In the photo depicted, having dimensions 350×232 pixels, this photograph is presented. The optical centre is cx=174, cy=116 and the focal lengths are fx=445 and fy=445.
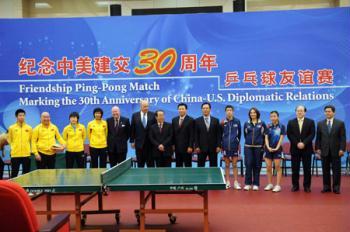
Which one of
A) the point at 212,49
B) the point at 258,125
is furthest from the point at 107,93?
the point at 258,125

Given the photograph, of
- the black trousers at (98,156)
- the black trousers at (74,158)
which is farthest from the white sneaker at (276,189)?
the black trousers at (74,158)

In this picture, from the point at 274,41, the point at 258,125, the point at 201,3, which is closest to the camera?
the point at 258,125

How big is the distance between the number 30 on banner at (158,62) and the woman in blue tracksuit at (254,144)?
261 centimetres

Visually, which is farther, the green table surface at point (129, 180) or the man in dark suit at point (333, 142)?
the man in dark suit at point (333, 142)

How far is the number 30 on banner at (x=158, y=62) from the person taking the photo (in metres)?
9.70

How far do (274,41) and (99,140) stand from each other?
4.36m

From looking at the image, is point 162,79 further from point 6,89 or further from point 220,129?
point 6,89

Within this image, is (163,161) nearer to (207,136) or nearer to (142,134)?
(142,134)

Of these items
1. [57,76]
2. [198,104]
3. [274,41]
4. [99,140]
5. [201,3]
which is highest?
[201,3]

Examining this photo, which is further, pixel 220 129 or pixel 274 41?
pixel 274 41

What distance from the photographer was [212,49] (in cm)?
966

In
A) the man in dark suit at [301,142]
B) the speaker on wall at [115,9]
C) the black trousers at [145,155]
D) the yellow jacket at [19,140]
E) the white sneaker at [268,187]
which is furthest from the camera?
the speaker on wall at [115,9]

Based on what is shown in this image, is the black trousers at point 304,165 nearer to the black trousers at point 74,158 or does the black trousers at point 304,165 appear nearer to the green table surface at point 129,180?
the green table surface at point 129,180

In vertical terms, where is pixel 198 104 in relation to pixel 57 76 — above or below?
below
